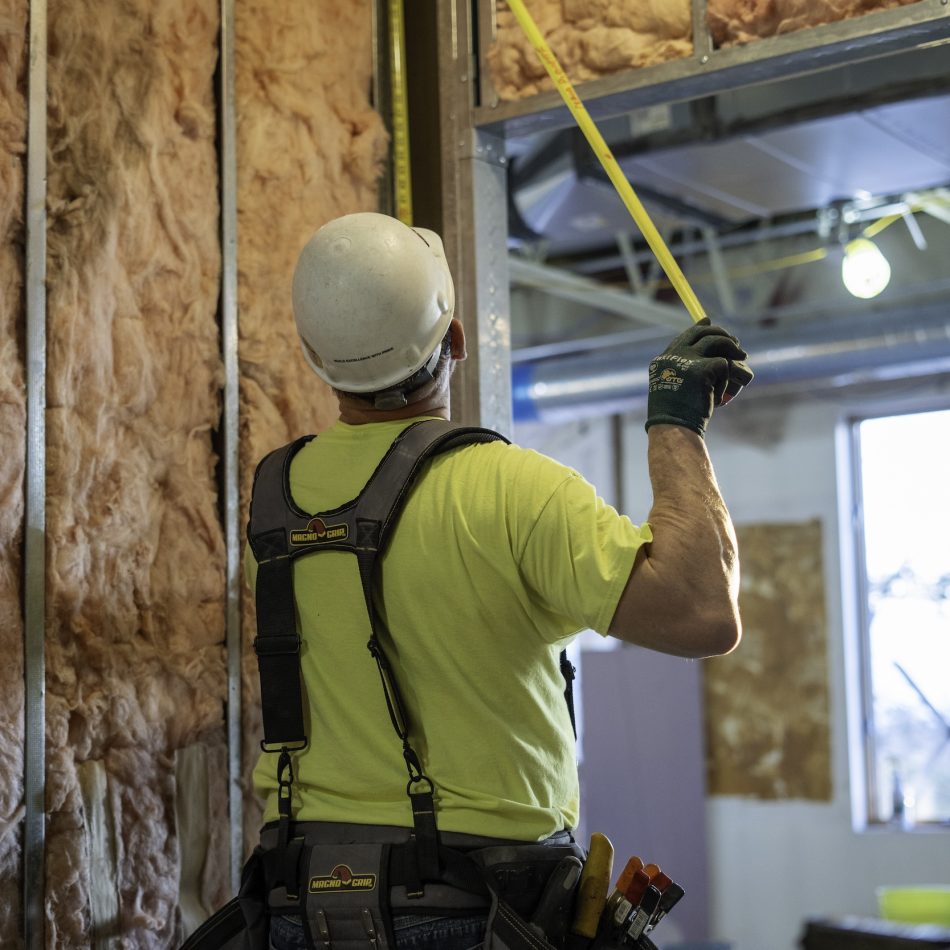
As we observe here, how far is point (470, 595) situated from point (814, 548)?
5.51m

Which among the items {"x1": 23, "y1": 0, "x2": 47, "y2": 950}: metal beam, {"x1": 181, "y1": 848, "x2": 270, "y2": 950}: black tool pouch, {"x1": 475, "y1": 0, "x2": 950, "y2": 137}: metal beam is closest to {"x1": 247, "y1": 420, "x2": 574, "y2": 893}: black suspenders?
{"x1": 181, "y1": 848, "x2": 270, "y2": 950}: black tool pouch

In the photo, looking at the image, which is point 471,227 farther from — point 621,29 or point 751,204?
point 751,204

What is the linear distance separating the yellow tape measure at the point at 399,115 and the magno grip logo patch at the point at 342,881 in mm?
1450

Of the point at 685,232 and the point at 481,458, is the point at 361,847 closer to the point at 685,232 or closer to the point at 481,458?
the point at 481,458

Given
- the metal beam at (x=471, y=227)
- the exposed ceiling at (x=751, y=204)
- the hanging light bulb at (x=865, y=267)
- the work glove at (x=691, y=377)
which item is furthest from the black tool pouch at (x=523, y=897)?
the hanging light bulb at (x=865, y=267)

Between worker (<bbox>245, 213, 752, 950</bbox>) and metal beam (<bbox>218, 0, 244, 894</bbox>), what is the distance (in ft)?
1.79

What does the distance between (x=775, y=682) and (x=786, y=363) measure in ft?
6.86

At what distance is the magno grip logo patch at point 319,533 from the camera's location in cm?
153

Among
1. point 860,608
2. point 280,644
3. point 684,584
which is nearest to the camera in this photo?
point 684,584

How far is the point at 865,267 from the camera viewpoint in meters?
4.23

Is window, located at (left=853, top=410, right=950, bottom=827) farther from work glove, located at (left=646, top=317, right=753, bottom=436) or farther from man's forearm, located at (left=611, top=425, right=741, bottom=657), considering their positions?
man's forearm, located at (left=611, top=425, right=741, bottom=657)

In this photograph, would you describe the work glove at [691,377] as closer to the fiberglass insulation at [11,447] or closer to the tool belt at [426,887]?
the tool belt at [426,887]

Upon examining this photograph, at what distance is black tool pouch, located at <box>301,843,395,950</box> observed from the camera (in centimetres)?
145

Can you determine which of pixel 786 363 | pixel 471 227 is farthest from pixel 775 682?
pixel 471 227
